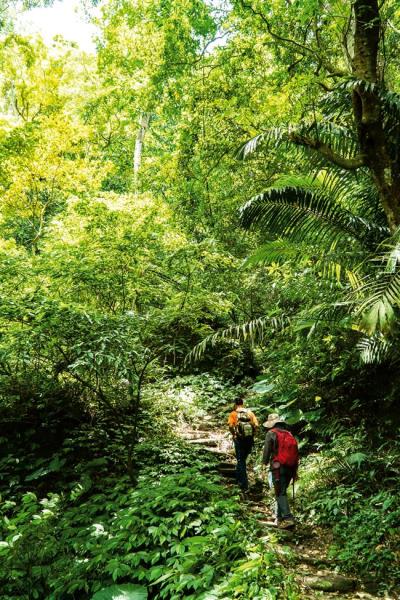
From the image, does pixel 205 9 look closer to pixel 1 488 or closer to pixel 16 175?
pixel 16 175

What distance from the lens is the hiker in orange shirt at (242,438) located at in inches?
264

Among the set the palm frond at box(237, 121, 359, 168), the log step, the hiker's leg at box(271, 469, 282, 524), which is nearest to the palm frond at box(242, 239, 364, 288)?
the palm frond at box(237, 121, 359, 168)

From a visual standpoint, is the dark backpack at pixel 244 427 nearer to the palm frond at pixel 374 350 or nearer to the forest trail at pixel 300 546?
the forest trail at pixel 300 546

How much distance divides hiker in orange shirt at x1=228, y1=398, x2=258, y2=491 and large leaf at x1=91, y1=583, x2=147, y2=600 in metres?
3.42

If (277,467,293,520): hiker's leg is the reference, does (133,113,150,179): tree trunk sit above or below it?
above

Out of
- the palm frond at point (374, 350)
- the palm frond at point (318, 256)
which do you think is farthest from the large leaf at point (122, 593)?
the palm frond at point (318, 256)

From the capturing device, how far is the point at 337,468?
6512 mm

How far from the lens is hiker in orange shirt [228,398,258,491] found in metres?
6.71

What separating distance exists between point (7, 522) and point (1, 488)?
1895 millimetres

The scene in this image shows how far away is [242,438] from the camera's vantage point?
22.0 ft

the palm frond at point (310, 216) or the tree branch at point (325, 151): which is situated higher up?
the tree branch at point (325, 151)

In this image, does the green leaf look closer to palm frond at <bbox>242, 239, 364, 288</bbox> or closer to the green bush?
the green bush

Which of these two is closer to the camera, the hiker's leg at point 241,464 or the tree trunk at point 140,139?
the hiker's leg at point 241,464

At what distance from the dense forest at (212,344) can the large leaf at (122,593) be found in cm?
2
